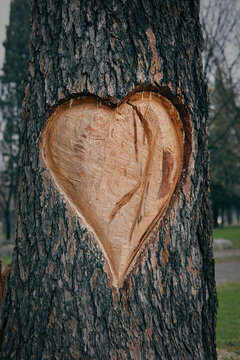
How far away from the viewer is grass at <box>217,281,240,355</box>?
352 centimetres

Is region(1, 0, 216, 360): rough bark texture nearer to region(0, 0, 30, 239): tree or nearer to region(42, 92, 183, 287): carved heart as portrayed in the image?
region(42, 92, 183, 287): carved heart

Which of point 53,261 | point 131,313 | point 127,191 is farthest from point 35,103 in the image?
point 131,313

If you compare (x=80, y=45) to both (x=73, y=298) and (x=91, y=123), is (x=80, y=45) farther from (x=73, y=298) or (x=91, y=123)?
(x=73, y=298)

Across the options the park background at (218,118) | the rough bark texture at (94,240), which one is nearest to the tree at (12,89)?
the park background at (218,118)

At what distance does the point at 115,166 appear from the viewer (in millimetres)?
1756

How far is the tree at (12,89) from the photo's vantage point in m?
10.6

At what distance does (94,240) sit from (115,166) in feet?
1.33

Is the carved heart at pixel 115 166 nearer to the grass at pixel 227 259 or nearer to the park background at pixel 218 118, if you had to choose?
the park background at pixel 218 118

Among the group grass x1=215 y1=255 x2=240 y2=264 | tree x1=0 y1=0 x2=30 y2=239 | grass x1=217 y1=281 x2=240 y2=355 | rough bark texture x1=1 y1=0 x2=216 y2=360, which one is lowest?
grass x1=215 y1=255 x2=240 y2=264

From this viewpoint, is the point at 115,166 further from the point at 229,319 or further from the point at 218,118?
the point at 218,118

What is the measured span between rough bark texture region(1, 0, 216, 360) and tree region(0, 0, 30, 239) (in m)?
7.92

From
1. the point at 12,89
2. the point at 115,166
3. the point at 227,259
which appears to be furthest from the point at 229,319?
the point at 12,89

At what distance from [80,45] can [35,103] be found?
41cm

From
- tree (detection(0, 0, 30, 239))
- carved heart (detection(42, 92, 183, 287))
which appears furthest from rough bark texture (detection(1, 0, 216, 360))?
tree (detection(0, 0, 30, 239))
